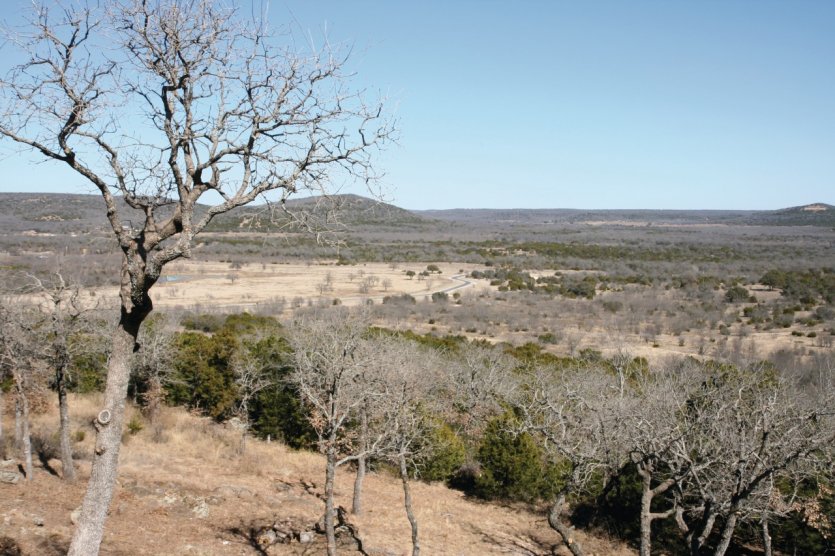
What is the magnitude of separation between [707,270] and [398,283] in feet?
156

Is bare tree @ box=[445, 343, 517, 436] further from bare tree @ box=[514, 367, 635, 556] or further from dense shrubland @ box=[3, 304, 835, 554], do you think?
bare tree @ box=[514, 367, 635, 556]

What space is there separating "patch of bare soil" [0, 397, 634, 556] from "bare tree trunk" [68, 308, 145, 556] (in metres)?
7.48

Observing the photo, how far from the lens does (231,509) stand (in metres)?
17.3

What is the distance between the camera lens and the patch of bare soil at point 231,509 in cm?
1412

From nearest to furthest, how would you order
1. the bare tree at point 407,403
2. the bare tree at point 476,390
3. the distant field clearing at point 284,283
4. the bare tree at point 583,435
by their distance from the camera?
1. the bare tree at point 583,435
2. the bare tree at point 407,403
3. the bare tree at point 476,390
4. the distant field clearing at point 284,283

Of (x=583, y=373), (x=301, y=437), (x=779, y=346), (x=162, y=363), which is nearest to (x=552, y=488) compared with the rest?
(x=583, y=373)

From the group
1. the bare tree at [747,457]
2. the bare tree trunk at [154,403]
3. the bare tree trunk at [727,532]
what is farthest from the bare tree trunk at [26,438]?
the bare tree trunk at [727,532]

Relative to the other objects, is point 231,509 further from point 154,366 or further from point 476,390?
point 476,390

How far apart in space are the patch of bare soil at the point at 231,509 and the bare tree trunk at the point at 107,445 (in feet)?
24.6

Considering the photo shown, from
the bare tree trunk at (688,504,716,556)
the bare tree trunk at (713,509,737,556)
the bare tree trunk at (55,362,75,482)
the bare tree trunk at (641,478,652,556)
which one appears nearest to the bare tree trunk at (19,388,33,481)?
the bare tree trunk at (55,362,75,482)

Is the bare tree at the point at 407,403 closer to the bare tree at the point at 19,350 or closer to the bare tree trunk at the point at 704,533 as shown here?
the bare tree trunk at the point at 704,533

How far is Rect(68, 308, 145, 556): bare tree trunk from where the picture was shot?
19.1 ft

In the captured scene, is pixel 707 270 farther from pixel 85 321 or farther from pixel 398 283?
pixel 85 321

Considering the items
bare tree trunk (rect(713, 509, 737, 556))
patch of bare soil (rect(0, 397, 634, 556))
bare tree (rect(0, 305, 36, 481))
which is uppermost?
bare tree (rect(0, 305, 36, 481))
